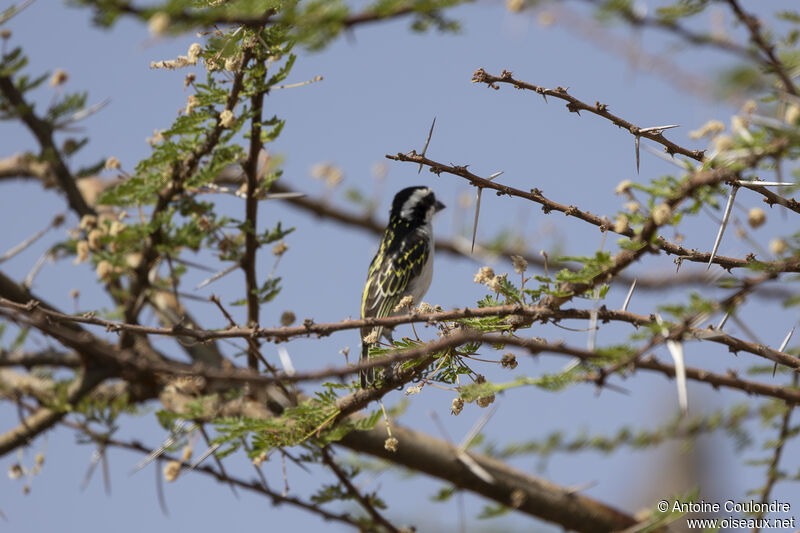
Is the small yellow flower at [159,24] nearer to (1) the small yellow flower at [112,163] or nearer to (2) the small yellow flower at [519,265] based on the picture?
(2) the small yellow flower at [519,265]

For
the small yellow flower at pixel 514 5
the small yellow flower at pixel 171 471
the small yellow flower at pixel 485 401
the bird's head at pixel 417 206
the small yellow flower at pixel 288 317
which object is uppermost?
the bird's head at pixel 417 206

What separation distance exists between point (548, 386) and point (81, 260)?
162 inches

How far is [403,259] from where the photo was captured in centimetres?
803

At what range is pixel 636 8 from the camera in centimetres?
244

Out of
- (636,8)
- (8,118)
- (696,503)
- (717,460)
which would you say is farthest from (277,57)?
(717,460)

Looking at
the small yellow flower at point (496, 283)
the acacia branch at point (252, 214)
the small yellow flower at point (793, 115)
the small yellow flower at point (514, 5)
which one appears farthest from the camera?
the acacia branch at point (252, 214)

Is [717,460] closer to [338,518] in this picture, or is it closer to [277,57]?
[338,518]

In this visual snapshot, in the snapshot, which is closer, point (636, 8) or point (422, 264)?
point (636, 8)

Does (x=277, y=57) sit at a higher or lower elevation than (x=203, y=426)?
higher

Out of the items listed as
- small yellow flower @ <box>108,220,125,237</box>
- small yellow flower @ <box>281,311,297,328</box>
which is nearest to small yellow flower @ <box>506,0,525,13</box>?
small yellow flower @ <box>281,311,297,328</box>

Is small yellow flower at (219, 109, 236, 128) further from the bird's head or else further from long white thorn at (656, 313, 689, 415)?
the bird's head

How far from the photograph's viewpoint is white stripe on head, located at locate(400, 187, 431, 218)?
9.20 m

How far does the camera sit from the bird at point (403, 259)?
778 cm

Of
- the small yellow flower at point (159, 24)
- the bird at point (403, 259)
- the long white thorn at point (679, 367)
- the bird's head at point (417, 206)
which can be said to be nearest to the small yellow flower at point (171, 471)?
the bird at point (403, 259)
